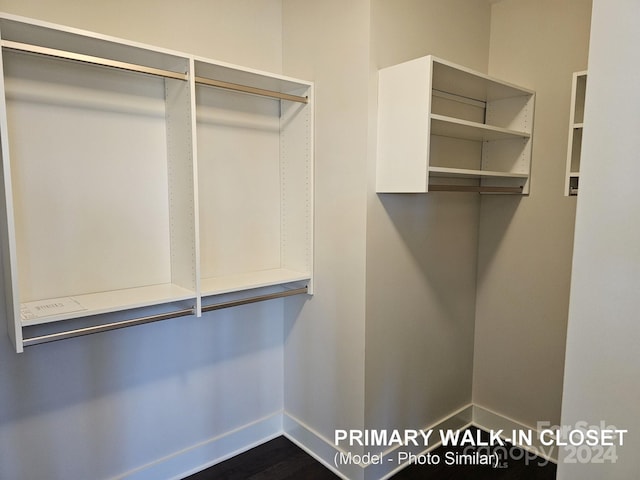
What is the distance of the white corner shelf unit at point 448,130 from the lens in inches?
75.0

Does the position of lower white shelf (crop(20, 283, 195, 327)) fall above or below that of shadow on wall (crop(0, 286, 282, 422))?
above

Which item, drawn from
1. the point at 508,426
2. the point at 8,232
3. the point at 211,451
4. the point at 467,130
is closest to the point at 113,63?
the point at 8,232

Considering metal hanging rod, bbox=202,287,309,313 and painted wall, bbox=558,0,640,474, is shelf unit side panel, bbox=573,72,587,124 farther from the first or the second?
metal hanging rod, bbox=202,287,309,313

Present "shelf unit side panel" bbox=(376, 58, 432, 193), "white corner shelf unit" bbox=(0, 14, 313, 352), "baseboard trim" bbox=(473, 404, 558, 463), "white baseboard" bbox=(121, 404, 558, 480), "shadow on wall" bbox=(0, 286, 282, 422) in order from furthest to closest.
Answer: "baseboard trim" bbox=(473, 404, 558, 463), "white baseboard" bbox=(121, 404, 558, 480), "shelf unit side panel" bbox=(376, 58, 432, 193), "shadow on wall" bbox=(0, 286, 282, 422), "white corner shelf unit" bbox=(0, 14, 313, 352)

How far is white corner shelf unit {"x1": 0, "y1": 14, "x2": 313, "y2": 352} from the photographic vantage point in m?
1.66

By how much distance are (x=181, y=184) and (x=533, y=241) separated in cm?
207

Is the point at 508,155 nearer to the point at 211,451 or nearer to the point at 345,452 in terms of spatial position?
the point at 345,452

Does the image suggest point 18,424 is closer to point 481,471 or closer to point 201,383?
point 201,383

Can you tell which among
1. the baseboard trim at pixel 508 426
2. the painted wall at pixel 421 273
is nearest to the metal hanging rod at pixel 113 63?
the painted wall at pixel 421 273

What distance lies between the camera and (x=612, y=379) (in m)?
0.98

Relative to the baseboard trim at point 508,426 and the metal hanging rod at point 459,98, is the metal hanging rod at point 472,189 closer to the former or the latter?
the metal hanging rod at point 459,98

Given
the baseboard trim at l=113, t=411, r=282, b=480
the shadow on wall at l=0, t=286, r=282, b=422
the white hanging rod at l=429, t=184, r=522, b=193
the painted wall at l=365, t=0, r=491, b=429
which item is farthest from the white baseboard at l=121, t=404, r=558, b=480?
the white hanging rod at l=429, t=184, r=522, b=193

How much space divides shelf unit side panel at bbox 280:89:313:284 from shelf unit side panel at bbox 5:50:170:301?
72cm

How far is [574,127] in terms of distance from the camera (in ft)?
7.06
